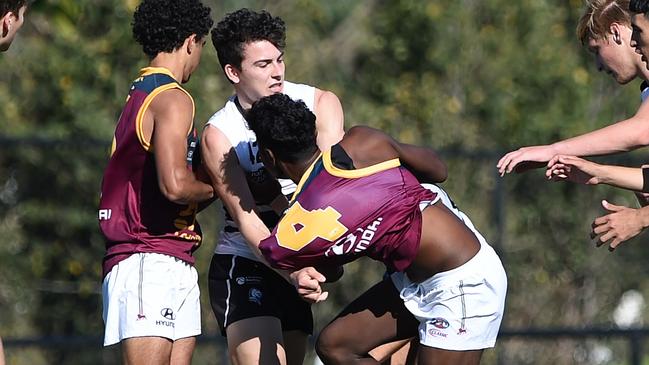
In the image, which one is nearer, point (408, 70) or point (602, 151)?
point (602, 151)

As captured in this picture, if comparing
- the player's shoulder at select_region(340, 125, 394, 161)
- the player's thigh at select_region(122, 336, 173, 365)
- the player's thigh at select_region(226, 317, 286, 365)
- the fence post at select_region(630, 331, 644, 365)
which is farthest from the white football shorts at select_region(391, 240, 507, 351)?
the fence post at select_region(630, 331, 644, 365)

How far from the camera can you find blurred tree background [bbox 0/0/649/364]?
9.61 m

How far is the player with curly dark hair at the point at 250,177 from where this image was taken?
5664 millimetres

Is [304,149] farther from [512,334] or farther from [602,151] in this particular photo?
[512,334]

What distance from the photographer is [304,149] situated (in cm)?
520

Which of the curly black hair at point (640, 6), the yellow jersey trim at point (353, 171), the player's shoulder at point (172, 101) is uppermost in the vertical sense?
the player's shoulder at point (172, 101)

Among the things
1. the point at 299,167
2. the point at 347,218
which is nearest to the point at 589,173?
the point at 347,218

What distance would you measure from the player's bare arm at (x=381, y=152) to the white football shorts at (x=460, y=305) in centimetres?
40

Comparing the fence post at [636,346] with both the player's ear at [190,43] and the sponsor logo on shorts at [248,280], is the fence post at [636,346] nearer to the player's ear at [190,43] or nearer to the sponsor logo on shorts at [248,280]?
the sponsor logo on shorts at [248,280]

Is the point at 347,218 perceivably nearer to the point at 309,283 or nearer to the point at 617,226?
the point at 309,283

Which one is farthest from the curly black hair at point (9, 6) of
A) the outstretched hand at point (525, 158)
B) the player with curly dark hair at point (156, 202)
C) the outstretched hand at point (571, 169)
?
the outstretched hand at point (571, 169)

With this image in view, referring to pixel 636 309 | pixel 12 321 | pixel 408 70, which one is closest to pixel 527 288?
pixel 636 309

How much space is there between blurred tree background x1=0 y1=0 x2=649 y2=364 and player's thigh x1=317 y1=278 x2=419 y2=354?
3.35 metres

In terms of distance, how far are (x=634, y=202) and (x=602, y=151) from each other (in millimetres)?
4891
